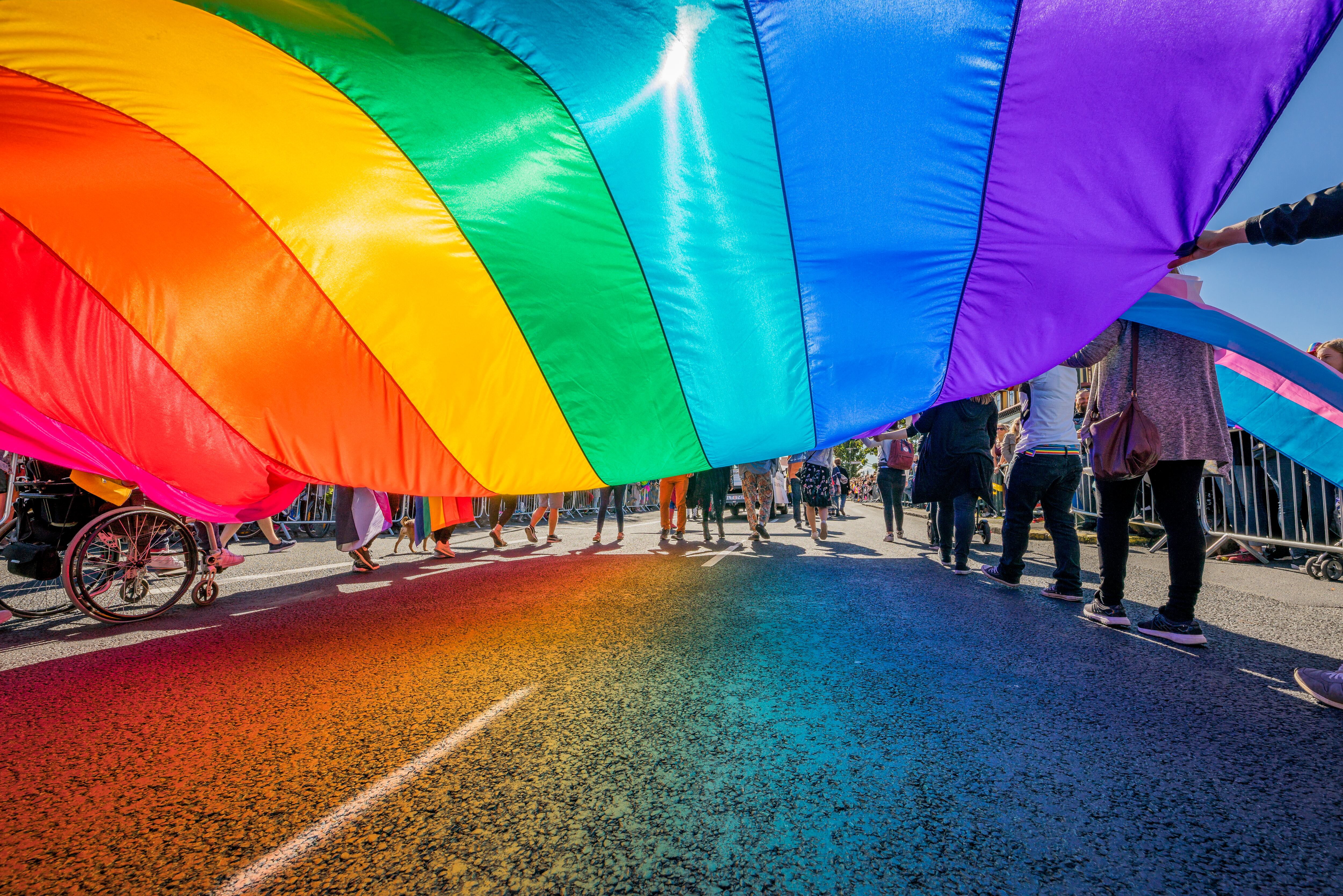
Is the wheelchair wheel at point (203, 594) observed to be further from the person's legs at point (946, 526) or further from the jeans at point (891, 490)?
the jeans at point (891, 490)

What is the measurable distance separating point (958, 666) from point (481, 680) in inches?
96.6

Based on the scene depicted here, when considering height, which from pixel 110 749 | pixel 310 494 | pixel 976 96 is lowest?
pixel 110 749

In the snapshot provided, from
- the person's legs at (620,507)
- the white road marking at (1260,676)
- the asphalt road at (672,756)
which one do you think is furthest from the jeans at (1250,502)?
the person's legs at (620,507)

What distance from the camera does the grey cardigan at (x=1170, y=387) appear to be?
3227 millimetres

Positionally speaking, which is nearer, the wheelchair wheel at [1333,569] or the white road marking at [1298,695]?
the white road marking at [1298,695]

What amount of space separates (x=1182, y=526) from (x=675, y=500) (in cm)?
748

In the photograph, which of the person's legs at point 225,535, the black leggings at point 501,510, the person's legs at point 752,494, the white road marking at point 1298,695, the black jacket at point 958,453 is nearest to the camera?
the white road marking at point 1298,695

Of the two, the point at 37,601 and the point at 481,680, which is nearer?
the point at 481,680

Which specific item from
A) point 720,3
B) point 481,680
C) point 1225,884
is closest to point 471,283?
point 720,3

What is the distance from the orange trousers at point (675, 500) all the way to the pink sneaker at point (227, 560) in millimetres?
5544

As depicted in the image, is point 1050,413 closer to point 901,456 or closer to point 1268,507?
point 901,456

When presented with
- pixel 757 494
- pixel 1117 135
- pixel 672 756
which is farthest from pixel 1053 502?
pixel 757 494

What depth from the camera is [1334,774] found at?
1941 millimetres

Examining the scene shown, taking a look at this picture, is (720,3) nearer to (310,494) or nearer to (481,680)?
(481,680)
